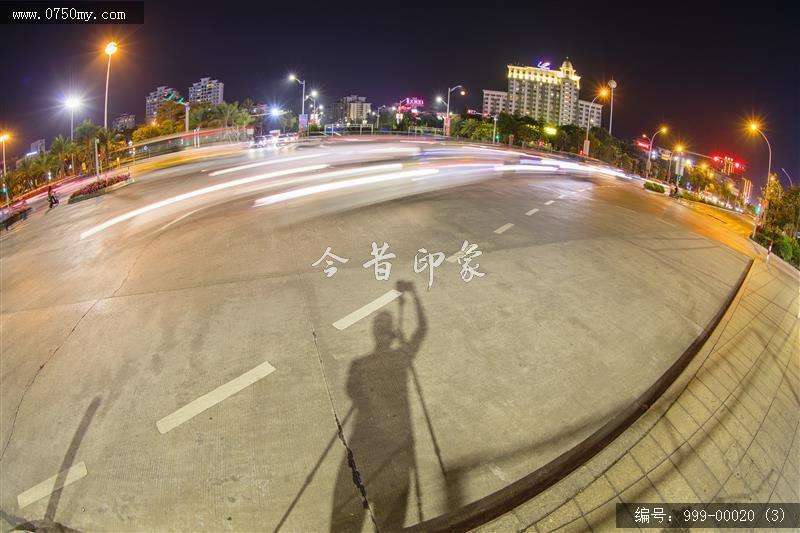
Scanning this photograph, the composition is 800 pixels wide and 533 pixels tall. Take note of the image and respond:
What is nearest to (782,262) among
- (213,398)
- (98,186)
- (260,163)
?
(213,398)

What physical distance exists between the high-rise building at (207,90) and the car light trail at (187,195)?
195713mm

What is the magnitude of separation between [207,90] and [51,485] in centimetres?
22209

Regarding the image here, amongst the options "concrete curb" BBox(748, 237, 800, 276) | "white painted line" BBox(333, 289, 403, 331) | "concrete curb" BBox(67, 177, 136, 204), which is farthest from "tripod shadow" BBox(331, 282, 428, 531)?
"concrete curb" BBox(67, 177, 136, 204)

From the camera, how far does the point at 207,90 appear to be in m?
194

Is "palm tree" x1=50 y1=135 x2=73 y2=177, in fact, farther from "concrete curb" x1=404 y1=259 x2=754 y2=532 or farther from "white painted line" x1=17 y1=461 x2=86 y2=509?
"concrete curb" x1=404 y1=259 x2=754 y2=532

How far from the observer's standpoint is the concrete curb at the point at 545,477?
→ 4527 mm

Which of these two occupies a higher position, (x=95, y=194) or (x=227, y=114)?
(x=227, y=114)

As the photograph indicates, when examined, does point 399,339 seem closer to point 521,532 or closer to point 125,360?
point 521,532

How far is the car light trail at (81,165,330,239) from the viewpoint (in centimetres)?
1441

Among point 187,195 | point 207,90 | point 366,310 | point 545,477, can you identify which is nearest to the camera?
point 545,477

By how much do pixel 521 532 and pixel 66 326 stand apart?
8480 mm

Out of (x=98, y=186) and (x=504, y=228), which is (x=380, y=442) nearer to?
(x=504, y=228)

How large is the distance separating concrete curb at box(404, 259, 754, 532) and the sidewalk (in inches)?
2.8

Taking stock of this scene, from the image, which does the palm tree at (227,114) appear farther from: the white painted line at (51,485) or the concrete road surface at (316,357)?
the white painted line at (51,485)
